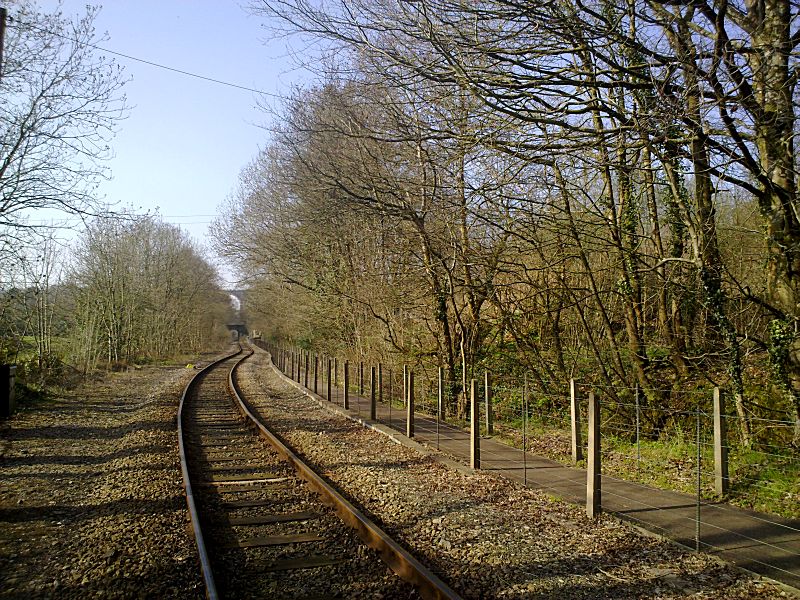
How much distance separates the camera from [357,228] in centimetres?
2064

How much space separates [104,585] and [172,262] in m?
43.1

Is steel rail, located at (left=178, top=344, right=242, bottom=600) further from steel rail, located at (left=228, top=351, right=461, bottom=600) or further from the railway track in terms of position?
steel rail, located at (left=228, top=351, right=461, bottom=600)

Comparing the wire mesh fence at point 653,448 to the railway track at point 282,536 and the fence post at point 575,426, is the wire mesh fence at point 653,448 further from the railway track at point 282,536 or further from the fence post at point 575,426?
the railway track at point 282,536

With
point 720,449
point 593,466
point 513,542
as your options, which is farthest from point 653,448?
point 513,542

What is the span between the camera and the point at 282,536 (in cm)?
588

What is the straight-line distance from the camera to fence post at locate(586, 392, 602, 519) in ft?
20.8

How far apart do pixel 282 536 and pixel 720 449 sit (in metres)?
4.94

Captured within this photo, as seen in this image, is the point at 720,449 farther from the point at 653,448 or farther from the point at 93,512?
the point at 93,512

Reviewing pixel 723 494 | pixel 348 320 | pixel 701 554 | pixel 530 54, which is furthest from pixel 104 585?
pixel 348 320

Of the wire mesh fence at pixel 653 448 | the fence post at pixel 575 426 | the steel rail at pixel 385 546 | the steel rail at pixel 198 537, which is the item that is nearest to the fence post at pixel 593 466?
the wire mesh fence at pixel 653 448

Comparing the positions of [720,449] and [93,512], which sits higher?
[720,449]

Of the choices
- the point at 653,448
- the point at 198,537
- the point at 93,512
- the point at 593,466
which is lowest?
the point at 93,512

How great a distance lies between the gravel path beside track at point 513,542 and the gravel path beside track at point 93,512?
1994 millimetres

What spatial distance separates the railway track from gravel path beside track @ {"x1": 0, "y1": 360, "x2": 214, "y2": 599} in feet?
0.79
